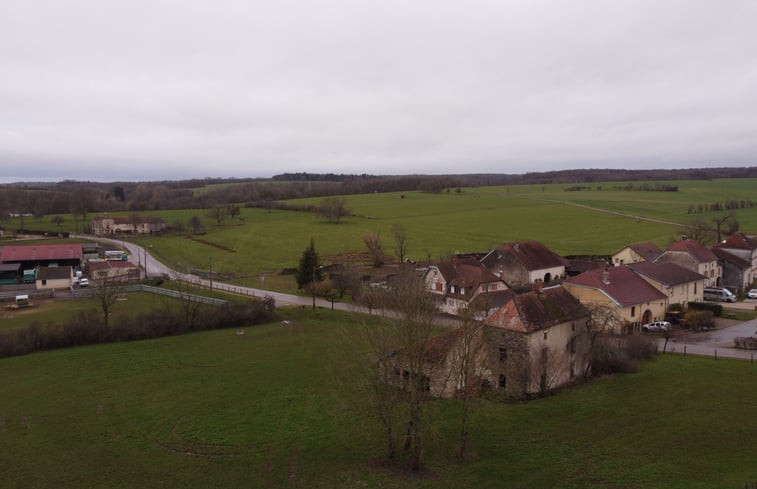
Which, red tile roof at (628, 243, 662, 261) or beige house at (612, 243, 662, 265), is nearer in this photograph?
red tile roof at (628, 243, 662, 261)

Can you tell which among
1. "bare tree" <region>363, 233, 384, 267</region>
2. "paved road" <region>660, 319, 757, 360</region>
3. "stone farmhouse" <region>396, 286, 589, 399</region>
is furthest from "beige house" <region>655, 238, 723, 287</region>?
"bare tree" <region>363, 233, 384, 267</region>

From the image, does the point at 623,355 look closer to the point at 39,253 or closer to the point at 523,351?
the point at 523,351

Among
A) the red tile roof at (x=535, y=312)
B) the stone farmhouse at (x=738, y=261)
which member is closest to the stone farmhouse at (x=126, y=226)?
the red tile roof at (x=535, y=312)

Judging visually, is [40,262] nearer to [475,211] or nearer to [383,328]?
[383,328]

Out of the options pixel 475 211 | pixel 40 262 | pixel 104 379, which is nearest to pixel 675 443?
pixel 104 379

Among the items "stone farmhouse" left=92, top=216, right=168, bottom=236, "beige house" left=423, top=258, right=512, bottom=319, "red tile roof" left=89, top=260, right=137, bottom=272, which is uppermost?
"stone farmhouse" left=92, top=216, right=168, bottom=236

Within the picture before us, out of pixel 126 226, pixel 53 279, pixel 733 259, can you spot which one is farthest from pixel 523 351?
pixel 126 226

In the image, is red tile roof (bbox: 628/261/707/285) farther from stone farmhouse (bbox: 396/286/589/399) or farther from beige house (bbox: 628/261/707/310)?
stone farmhouse (bbox: 396/286/589/399)
